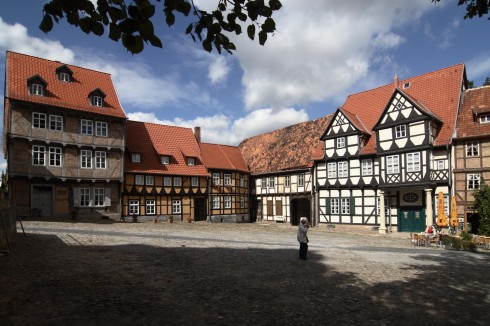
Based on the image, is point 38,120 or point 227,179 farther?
point 227,179

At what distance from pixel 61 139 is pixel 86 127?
2.21m

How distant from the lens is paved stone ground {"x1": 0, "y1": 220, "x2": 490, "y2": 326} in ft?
24.3

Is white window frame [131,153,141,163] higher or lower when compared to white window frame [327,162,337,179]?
higher

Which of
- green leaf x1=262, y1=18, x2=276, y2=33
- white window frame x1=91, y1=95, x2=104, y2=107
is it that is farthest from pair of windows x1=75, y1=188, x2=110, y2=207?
green leaf x1=262, y1=18, x2=276, y2=33

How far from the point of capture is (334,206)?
33562 millimetres

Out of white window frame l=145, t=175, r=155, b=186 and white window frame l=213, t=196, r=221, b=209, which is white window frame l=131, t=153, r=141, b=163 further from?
white window frame l=213, t=196, r=221, b=209

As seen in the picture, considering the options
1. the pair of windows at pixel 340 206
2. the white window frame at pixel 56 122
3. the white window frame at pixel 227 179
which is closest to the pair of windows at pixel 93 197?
the white window frame at pixel 56 122

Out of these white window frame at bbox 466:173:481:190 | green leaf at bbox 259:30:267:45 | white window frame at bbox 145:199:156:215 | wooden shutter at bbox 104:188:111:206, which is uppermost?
green leaf at bbox 259:30:267:45

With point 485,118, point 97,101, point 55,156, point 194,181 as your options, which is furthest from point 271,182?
point 55,156

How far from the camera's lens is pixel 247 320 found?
7.32 metres

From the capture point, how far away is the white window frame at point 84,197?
30.3 metres

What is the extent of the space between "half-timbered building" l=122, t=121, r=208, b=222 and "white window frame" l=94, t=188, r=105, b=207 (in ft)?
7.23

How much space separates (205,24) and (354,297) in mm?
7458

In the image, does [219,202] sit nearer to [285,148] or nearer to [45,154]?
[285,148]
